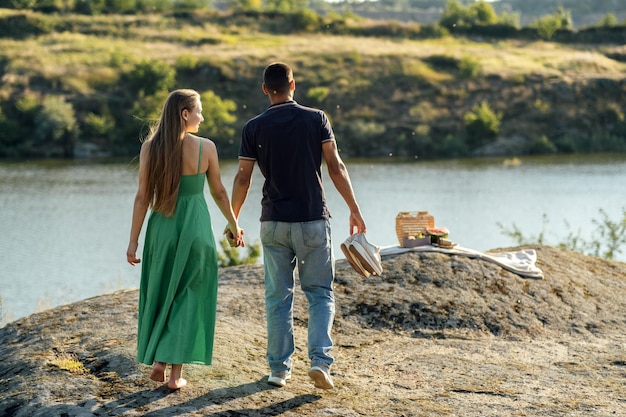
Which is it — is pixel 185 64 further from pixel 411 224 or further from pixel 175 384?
pixel 175 384

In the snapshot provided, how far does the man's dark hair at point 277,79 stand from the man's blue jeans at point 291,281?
0.89 meters

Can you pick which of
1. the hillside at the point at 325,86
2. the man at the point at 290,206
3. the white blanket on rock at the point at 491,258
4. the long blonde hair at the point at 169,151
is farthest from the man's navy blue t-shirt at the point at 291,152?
the hillside at the point at 325,86

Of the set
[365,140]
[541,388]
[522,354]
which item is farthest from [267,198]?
[365,140]

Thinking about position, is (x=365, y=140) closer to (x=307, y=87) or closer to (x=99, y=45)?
(x=307, y=87)

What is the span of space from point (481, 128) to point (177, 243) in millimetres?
52595

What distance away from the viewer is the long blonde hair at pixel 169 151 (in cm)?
606

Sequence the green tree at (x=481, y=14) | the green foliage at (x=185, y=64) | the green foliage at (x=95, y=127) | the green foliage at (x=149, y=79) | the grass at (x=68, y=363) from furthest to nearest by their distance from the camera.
Answer: 1. the green tree at (x=481, y=14)
2. the green foliage at (x=185, y=64)
3. the green foliage at (x=149, y=79)
4. the green foliage at (x=95, y=127)
5. the grass at (x=68, y=363)

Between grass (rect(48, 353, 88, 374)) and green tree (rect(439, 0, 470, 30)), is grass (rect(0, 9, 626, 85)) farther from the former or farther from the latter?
grass (rect(48, 353, 88, 374))

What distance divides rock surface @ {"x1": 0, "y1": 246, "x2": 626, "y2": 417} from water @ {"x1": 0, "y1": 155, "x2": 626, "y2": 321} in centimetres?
607

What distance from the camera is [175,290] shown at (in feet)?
20.2

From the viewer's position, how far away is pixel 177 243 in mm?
6199

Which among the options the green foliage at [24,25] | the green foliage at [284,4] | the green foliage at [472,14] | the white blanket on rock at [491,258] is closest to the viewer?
the white blanket on rock at [491,258]

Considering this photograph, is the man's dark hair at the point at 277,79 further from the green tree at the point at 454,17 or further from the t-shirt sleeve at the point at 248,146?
the green tree at the point at 454,17

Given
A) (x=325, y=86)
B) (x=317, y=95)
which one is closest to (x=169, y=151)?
(x=317, y=95)
